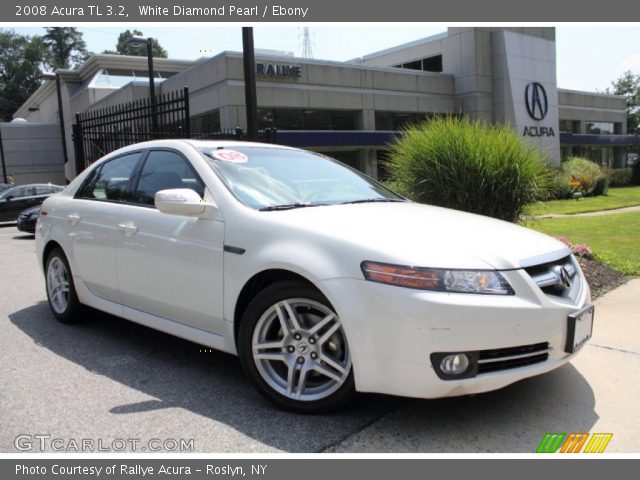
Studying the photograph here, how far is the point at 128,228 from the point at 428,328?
253cm

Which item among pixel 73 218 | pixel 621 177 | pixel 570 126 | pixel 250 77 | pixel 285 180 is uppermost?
pixel 570 126

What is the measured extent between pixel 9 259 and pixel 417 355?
956 cm

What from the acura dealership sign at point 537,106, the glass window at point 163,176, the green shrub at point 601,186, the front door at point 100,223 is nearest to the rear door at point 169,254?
the glass window at point 163,176

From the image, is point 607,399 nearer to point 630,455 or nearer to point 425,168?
point 630,455

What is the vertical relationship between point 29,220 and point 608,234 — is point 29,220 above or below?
above

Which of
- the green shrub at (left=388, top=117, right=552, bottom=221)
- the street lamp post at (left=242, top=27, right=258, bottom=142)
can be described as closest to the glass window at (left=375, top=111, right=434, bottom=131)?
the green shrub at (left=388, top=117, right=552, bottom=221)

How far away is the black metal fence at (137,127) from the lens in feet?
31.7

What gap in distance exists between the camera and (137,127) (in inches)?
443

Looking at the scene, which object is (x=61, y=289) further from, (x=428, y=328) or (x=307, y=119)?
(x=307, y=119)

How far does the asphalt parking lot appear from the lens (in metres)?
3.02

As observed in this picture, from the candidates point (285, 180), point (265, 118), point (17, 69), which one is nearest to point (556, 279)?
point (285, 180)

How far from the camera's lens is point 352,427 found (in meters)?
3.14

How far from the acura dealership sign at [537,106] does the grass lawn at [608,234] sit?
712 inches
